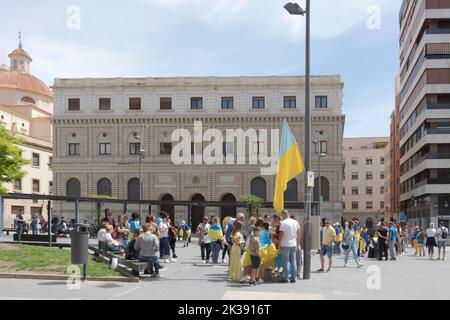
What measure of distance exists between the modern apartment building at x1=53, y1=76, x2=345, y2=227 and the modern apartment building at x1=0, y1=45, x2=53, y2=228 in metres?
6.21

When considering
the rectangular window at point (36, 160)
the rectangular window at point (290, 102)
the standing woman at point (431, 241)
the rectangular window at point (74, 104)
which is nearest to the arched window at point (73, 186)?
the rectangular window at point (74, 104)

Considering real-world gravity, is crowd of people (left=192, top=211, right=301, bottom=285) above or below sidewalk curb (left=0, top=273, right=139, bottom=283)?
above

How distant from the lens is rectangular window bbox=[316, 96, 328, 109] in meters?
60.5

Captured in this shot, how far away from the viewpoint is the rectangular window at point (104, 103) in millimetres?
62688

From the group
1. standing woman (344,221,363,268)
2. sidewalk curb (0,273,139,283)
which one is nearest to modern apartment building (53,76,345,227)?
standing woman (344,221,363,268)

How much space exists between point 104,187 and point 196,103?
14.1 m

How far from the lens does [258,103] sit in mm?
61531

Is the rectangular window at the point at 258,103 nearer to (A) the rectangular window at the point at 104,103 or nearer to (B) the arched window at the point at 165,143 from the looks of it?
(B) the arched window at the point at 165,143

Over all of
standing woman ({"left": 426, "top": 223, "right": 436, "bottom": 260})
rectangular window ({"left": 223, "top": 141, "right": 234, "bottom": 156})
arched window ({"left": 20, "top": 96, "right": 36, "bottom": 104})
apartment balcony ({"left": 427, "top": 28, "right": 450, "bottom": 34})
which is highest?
apartment balcony ({"left": 427, "top": 28, "right": 450, "bottom": 34})

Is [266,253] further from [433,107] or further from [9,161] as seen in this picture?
[433,107]

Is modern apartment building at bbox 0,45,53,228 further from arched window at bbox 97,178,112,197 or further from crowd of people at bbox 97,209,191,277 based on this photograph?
crowd of people at bbox 97,209,191,277

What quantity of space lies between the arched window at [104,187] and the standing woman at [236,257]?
49.1 m

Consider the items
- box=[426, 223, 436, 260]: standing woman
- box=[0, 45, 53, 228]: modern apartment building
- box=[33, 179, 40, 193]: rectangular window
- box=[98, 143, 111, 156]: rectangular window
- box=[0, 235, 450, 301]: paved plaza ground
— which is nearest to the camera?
box=[0, 235, 450, 301]: paved plaza ground

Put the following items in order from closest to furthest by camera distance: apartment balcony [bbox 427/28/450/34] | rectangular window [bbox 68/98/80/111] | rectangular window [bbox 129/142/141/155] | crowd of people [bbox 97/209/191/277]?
1. crowd of people [bbox 97/209/191/277]
2. apartment balcony [bbox 427/28/450/34]
3. rectangular window [bbox 129/142/141/155]
4. rectangular window [bbox 68/98/80/111]
